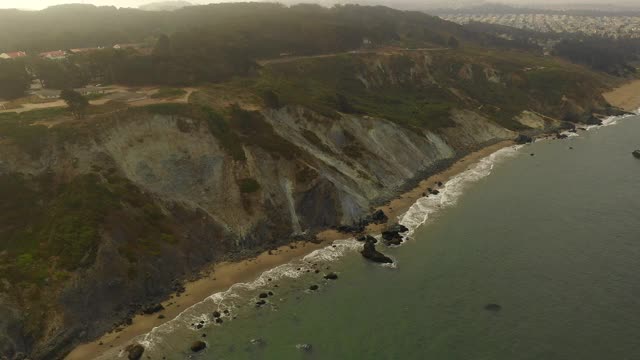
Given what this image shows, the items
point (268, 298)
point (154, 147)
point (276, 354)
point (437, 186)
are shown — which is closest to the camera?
point (276, 354)

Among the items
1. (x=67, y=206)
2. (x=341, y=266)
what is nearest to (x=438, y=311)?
(x=341, y=266)

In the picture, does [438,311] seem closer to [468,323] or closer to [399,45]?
[468,323]

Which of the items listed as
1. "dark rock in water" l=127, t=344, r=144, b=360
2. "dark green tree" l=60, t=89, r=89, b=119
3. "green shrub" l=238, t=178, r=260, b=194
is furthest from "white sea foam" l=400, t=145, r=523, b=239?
"dark green tree" l=60, t=89, r=89, b=119

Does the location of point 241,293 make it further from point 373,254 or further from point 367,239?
point 367,239

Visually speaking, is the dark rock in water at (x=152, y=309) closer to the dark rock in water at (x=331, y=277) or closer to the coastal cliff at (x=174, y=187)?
the coastal cliff at (x=174, y=187)

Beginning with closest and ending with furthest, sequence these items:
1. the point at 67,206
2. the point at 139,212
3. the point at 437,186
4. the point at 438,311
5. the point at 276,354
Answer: the point at 276,354 < the point at 438,311 < the point at 67,206 < the point at 139,212 < the point at 437,186
